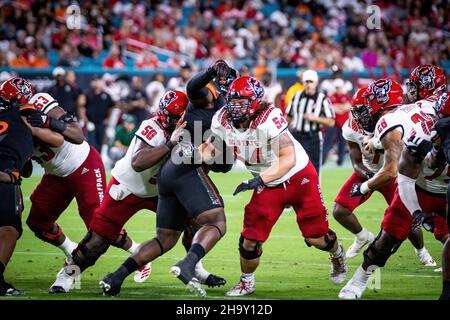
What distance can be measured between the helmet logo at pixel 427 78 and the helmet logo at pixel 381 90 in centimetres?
42

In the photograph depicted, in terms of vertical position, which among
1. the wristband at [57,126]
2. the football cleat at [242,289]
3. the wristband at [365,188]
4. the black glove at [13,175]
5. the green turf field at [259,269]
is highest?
the wristband at [57,126]

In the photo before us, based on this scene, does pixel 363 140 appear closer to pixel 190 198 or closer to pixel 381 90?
pixel 381 90

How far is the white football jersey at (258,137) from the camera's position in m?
6.48

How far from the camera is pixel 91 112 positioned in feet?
55.5

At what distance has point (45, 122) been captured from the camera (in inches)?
265

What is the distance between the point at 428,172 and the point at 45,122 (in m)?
2.97

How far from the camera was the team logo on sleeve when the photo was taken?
692 cm

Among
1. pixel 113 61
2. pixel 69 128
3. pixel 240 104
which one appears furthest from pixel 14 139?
pixel 113 61

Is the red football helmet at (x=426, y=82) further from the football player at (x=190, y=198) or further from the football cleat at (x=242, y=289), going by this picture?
the football cleat at (x=242, y=289)

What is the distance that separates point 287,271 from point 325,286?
0.76 meters

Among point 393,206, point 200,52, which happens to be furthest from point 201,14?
point 393,206

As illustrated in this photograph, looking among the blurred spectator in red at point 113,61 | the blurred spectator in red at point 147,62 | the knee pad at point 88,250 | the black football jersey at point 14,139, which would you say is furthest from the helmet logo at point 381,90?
the blurred spectator in red at point 147,62

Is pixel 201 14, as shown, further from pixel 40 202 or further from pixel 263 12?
pixel 40 202

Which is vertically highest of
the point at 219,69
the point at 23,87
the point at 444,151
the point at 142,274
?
the point at 219,69
